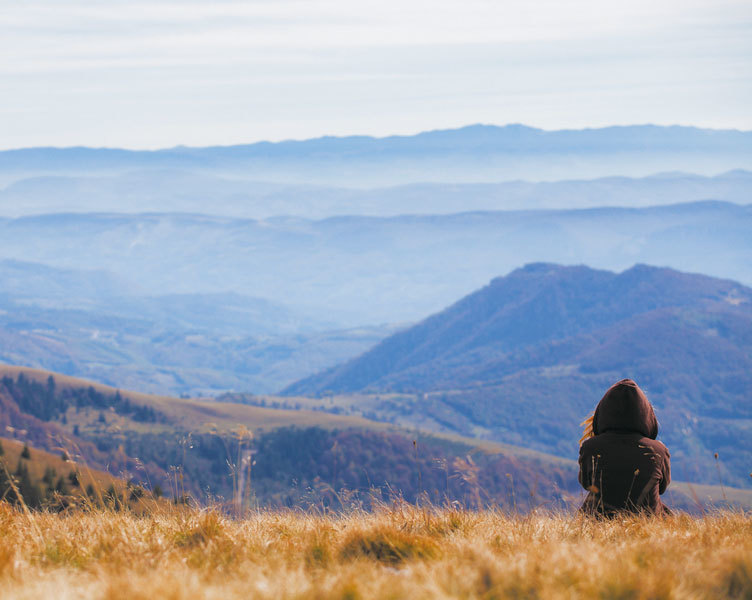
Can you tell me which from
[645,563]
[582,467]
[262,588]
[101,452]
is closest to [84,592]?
[262,588]

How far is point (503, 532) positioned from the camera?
349 inches

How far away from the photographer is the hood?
31.7 feet

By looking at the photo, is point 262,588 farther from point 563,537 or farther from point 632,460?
point 632,460

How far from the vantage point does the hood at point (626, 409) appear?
966 centimetres

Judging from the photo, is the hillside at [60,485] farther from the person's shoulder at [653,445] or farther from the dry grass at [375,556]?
the person's shoulder at [653,445]

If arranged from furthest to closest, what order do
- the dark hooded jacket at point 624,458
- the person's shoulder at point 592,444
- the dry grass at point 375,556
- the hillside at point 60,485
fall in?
the hillside at point 60,485
the person's shoulder at point 592,444
the dark hooded jacket at point 624,458
the dry grass at point 375,556

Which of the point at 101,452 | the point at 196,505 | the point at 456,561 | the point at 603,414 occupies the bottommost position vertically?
the point at 101,452

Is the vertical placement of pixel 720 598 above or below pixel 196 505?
above

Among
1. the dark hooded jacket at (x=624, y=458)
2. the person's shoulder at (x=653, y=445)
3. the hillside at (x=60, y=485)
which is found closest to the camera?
the person's shoulder at (x=653, y=445)

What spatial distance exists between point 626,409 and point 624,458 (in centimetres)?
54

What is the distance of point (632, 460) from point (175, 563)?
5070mm

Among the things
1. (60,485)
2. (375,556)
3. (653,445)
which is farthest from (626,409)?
(60,485)

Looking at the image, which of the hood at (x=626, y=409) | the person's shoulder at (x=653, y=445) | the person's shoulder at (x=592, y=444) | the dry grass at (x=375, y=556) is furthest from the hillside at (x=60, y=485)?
the person's shoulder at (x=653, y=445)

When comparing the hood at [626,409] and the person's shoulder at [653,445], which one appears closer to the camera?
the person's shoulder at [653,445]
